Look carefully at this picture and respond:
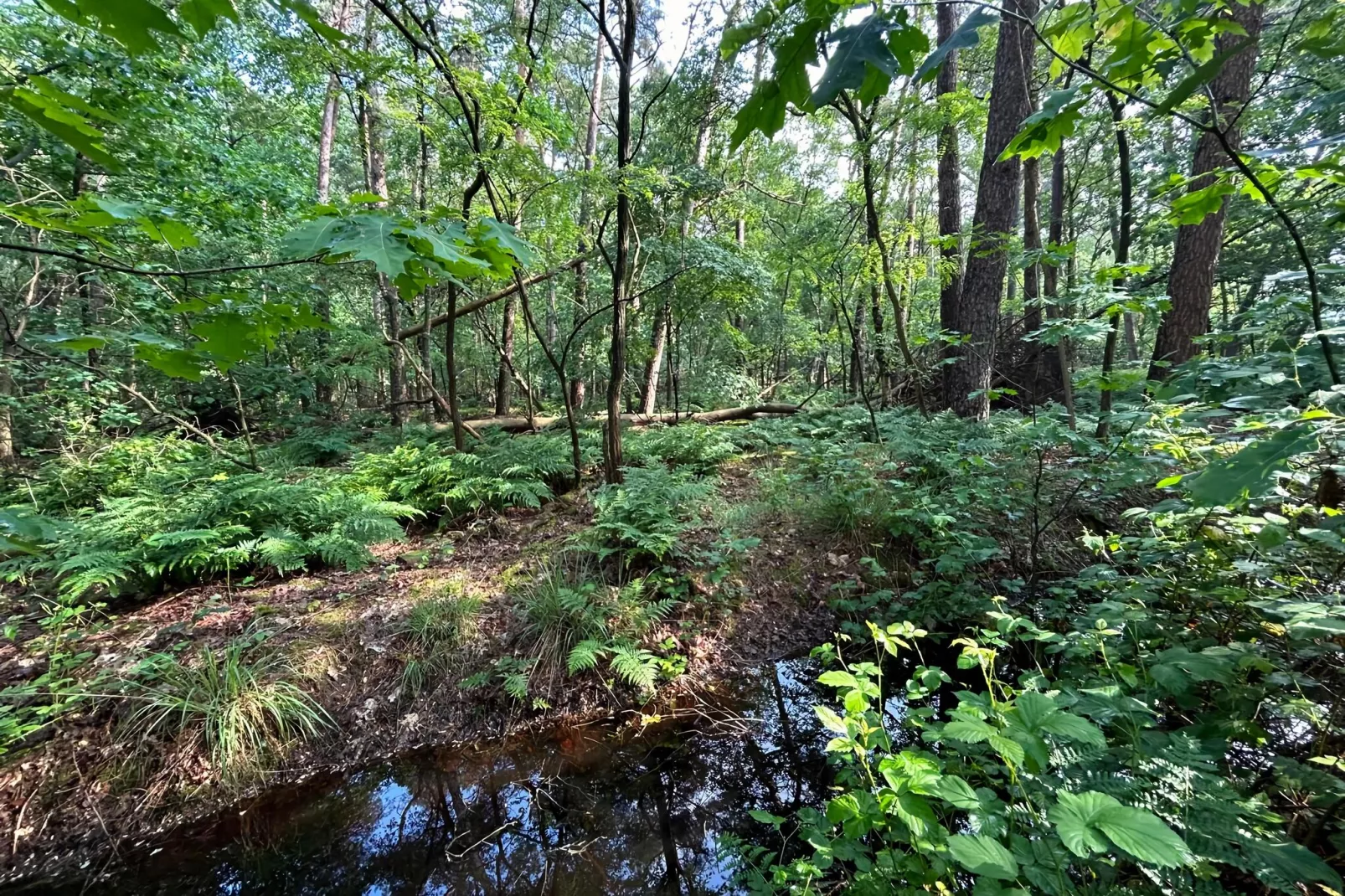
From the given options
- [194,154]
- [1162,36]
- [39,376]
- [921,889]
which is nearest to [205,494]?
[39,376]

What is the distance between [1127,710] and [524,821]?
271 cm

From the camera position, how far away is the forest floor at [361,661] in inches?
99.0

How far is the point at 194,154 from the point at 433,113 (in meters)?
3.49

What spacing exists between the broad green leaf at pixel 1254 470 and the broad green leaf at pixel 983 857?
35.8 inches

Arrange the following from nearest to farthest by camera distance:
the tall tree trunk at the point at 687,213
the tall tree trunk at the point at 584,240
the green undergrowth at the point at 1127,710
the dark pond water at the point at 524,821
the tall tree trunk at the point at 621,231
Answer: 1. the green undergrowth at the point at 1127,710
2. the dark pond water at the point at 524,821
3. the tall tree trunk at the point at 621,231
4. the tall tree trunk at the point at 687,213
5. the tall tree trunk at the point at 584,240

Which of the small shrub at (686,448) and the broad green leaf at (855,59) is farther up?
the broad green leaf at (855,59)

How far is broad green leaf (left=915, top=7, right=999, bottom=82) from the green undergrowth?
3.54ft

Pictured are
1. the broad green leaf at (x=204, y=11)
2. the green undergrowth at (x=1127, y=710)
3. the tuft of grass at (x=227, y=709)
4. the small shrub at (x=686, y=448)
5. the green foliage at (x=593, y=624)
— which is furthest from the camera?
the small shrub at (x=686, y=448)

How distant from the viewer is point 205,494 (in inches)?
170

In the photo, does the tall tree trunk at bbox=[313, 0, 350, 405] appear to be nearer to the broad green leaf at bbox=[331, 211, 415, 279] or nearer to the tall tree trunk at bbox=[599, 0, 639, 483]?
the tall tree trunk at bbox=[599, 0, 639, 483]

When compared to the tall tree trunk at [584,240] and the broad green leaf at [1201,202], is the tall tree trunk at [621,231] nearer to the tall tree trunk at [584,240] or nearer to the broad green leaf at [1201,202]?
the tall tree trunk at [584,240]

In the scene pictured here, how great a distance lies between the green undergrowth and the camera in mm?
1213

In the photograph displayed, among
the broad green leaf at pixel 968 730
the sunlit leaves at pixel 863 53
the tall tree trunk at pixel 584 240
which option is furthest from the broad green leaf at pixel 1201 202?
the tall tree trunk at pixel 584 240

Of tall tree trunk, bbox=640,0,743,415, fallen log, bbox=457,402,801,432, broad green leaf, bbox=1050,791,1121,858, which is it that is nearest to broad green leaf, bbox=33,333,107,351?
broad green leaf, bbox=1050,791,1121,858
